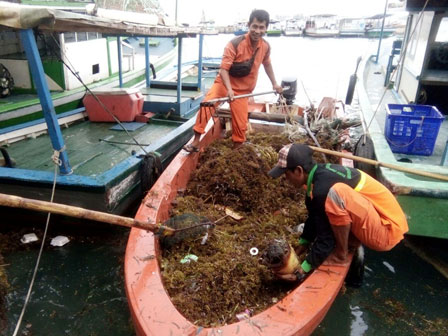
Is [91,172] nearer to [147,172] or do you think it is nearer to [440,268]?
[147,172]

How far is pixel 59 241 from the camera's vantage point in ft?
15.0

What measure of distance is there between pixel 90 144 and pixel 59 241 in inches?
74.0

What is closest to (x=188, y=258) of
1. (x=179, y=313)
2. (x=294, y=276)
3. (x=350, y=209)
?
(x=179, y=313)

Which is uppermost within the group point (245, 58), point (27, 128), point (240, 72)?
point (245, 58)

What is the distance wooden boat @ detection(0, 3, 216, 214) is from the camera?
160 inches

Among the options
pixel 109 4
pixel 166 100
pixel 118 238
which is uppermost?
pixel 109 4

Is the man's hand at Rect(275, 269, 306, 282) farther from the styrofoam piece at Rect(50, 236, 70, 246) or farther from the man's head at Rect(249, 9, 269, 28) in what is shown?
the man's head at Rect(249, 9, 269, 28)

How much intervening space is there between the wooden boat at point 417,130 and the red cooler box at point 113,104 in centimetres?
435

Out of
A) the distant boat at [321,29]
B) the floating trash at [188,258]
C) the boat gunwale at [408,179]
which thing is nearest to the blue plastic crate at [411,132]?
the boat gunwale at [408,179]

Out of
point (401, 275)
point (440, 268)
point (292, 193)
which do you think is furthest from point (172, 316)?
point (440, 268)

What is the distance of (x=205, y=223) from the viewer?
3334 mm

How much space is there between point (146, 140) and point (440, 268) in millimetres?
4926

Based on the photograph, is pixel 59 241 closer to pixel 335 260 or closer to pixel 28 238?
pixel 28 238

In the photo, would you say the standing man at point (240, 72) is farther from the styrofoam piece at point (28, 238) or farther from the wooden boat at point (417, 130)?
the styrofoam piece at point (28, 238)
